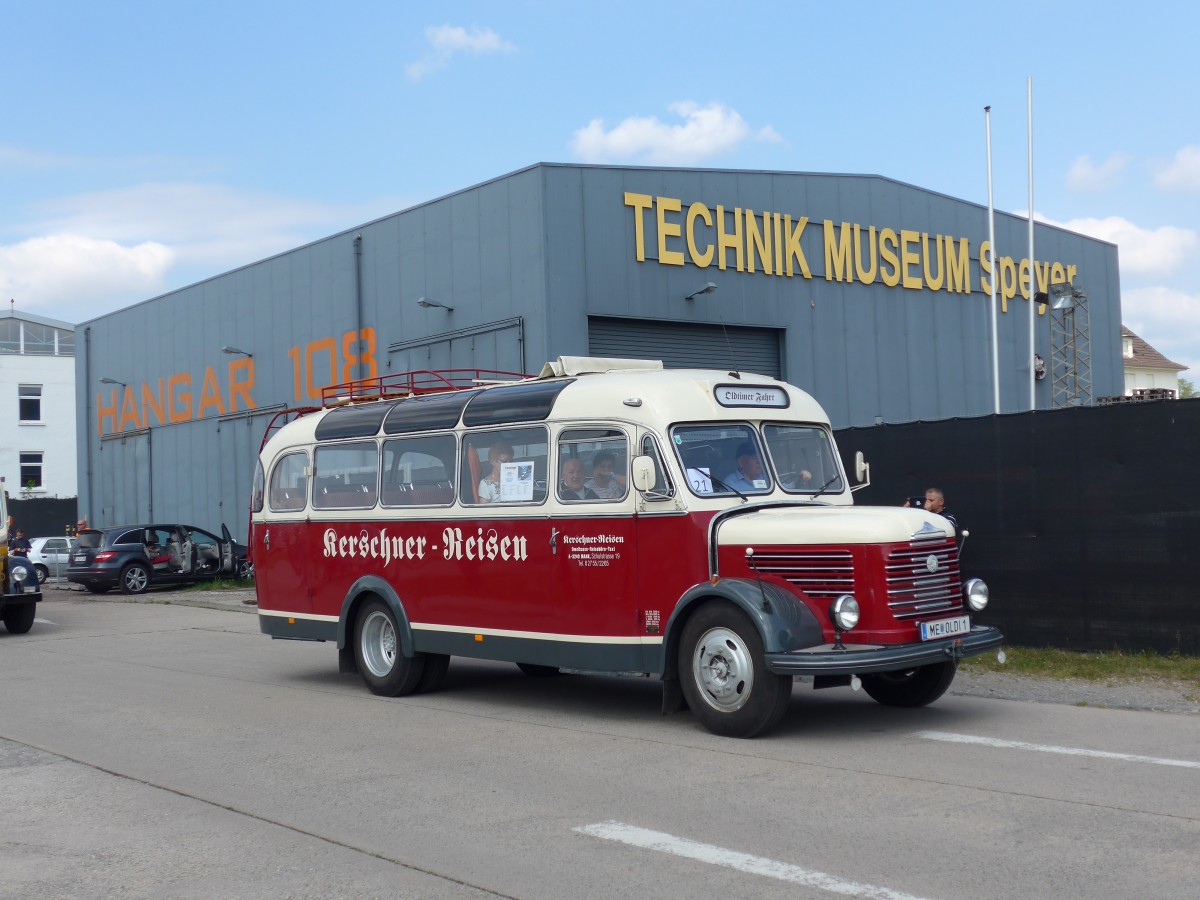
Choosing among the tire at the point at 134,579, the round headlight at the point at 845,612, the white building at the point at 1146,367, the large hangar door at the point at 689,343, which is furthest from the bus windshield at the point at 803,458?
the white building at the point at 1146,367

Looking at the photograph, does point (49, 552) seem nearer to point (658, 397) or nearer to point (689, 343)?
point (689, 343)

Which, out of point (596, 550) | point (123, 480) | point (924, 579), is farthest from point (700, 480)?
point (123, 480)

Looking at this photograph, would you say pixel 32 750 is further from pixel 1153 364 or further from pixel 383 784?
pixel 1153 364

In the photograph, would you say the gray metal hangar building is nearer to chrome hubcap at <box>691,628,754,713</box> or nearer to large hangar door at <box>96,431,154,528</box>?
large hangar door at <box>96,431,154,528</box>

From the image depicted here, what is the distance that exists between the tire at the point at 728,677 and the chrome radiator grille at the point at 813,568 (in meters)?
0.40

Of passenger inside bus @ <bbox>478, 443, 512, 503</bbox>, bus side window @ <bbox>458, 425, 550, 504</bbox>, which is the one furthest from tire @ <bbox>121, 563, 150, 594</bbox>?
passenger inside bus @ <bbox>478, 443, 512, 503</bbox>

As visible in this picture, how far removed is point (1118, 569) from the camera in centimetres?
1238

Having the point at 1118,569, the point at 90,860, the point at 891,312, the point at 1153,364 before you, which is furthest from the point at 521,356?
the point at 1153,364

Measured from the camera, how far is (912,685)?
1012 cm

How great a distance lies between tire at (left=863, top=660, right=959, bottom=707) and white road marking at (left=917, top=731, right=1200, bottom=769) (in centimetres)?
83

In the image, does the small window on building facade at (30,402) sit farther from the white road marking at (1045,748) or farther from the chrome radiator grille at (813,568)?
the white road marking at (1045,748)

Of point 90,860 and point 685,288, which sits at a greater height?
point 685,288

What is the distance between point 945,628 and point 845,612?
36.0 inches

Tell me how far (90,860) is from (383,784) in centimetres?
193
